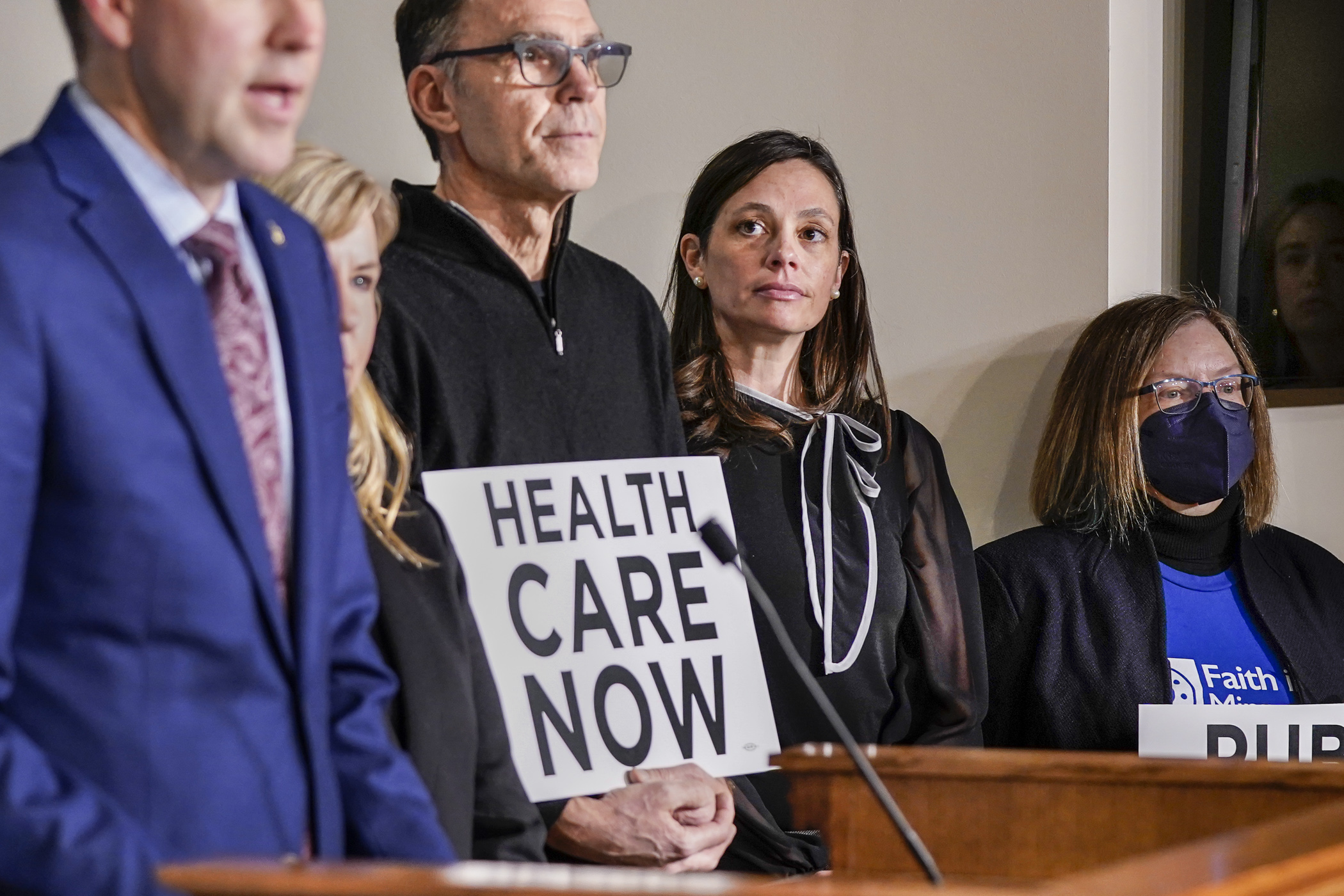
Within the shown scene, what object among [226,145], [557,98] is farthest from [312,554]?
[557,98]

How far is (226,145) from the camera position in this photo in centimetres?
133

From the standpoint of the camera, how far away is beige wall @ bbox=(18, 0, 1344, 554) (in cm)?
360

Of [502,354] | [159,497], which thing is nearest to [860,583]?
[502,354]

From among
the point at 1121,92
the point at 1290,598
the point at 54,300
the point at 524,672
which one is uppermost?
the point at 1121,92

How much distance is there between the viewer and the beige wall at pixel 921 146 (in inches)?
142

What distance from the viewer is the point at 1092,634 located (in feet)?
10.7

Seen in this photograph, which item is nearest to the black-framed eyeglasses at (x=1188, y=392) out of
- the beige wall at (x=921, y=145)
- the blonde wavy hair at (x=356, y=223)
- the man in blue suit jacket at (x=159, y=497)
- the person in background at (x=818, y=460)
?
the beige wall at (x=921, y=145)

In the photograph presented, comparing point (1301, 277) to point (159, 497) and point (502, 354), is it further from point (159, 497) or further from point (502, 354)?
point (159, 497)

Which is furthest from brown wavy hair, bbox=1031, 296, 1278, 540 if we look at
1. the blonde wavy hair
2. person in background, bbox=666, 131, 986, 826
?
the blonde wavy hair

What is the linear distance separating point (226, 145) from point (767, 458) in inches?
67.8

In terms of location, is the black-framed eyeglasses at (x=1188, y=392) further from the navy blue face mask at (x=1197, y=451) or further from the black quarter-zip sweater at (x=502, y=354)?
the black quarter-zip sweater at (x=502, y=354)

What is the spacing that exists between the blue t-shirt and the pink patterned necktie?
7.54 feet

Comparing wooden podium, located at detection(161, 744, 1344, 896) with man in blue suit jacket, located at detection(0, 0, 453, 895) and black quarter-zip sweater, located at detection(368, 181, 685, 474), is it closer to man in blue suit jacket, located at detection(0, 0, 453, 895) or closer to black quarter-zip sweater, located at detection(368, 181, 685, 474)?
man in blue suit jacket, located at detection(0, 0, 453, 895)

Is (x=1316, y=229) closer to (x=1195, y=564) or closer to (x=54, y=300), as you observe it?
(x=1195, y=564)
